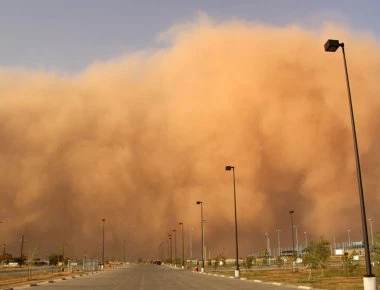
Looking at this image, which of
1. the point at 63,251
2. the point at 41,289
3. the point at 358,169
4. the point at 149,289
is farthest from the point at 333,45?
the point at 63,251

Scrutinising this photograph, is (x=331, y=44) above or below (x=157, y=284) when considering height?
above

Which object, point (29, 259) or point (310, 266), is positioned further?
point (29, 259)

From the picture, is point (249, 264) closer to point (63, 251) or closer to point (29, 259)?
point (29, 259)

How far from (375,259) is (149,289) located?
14510 mm

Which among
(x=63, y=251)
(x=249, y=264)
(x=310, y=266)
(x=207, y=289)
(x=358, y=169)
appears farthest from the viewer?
(x=63, y=251)

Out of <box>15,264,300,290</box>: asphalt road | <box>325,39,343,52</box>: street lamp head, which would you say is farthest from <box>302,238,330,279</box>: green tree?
<box>325,39,343,52</box>: street lamp head

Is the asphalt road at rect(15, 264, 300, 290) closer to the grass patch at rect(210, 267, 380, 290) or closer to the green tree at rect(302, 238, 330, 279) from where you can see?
the grass patch at rect(210, 267, 380, 290)

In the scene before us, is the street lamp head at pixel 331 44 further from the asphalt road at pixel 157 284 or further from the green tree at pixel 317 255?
the green tree at pixel 317 255

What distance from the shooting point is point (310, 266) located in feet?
151

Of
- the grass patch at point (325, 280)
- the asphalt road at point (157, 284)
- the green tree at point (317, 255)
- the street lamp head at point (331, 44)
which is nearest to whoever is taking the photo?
the street lamp head at point (331, 44)

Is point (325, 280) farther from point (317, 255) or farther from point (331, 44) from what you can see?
point (331, 44)

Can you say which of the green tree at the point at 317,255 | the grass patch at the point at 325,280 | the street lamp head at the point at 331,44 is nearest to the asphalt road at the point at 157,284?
the grass patch at the point at 325,280

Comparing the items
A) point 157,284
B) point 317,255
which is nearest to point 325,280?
point 317,255

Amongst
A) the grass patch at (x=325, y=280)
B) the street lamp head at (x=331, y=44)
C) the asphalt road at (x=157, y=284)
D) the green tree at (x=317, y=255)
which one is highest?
the street lamp head at (x=331, y=44)
